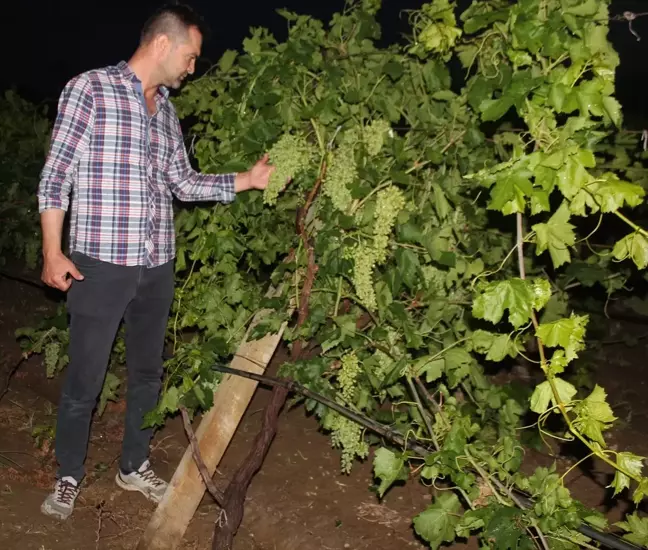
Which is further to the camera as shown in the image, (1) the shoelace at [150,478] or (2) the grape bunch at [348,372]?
(1) the shoelace at [150,478]

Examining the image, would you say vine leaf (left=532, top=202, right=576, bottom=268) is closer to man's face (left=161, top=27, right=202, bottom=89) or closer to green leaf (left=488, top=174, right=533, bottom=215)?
green leaf (left=488, top=174, right=533, bottom=215)

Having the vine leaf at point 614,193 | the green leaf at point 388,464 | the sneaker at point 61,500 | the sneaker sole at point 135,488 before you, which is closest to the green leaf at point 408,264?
the green leaf at point 388,464

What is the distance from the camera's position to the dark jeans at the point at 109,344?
9.34ft

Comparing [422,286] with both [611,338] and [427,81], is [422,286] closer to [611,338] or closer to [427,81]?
[427,81]

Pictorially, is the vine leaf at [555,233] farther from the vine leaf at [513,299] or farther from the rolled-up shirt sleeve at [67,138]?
the rolled-up shirt sleeve at [67,138]

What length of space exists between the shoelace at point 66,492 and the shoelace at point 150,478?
0.34 meters

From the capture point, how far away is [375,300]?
2.70 meters

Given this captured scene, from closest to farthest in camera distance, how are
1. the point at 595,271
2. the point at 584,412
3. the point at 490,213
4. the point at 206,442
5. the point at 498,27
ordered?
1. the point at 584,412
2. the point at 498,27
3. the point at 490,213
4. the point at 206,442
5. the point at 595,271

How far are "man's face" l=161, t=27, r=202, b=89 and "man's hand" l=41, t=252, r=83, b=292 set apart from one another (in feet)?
2.71

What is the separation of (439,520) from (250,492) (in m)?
1.40

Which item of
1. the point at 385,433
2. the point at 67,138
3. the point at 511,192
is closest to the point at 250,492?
the point at 385,433

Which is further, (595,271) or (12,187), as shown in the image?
(12,187)

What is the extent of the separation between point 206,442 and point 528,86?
1.96 meters

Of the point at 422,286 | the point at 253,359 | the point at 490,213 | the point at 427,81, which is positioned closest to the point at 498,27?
the point at 427,81
